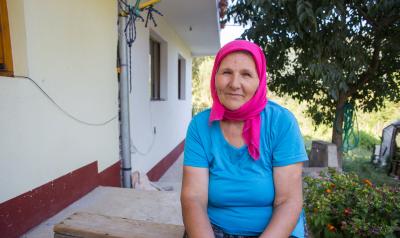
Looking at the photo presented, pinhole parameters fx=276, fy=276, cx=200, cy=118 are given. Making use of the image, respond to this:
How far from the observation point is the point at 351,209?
2.00m

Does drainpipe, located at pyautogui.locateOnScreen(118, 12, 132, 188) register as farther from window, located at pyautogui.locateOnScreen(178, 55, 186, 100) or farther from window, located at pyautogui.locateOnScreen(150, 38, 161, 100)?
window, located at pyautogui.locateOnScreen(178, 55, 186, 100)

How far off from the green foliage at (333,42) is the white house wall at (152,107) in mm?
1498

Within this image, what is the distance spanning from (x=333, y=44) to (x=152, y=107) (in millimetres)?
3048

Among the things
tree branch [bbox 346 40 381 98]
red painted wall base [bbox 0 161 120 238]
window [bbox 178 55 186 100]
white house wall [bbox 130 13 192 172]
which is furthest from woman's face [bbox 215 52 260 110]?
window [bbox 178 55 186 100]

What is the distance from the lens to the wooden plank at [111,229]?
1.60 meters

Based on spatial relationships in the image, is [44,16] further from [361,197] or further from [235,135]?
[361,197]

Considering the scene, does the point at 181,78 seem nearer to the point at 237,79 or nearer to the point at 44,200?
the point at 44,200

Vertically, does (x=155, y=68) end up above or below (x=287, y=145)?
above

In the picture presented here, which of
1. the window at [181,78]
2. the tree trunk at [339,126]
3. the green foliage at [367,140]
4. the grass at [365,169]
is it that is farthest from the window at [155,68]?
the green foliage at [367,140]

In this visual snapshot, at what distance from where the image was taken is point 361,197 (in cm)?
204

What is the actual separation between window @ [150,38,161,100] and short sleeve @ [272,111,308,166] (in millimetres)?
4455

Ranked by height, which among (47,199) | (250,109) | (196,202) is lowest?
(47,199)

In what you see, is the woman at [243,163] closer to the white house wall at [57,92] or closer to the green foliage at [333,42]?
the white house wall at [57,92]

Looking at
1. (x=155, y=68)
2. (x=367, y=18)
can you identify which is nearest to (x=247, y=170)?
(x=367, y=18)
